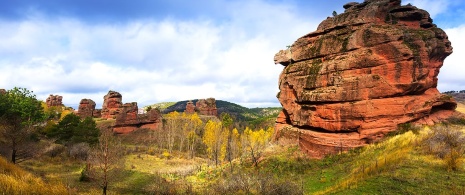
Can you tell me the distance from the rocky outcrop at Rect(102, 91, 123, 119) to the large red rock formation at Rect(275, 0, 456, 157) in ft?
295

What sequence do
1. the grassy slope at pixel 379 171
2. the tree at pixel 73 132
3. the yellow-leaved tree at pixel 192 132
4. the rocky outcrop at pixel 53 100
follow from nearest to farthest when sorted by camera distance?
1. the grassy slope at pixel 379 171
2. the tree at pixel 73 132
3. the yellow-leaved tree at pixel 192 132
4. the rocky outcrop at pixel 53 100

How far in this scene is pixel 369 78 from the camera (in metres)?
24.4

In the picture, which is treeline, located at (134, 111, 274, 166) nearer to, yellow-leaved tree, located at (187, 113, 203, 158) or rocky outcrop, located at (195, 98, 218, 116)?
yellow-leaved tree, located at (187, 113, 203, 158)

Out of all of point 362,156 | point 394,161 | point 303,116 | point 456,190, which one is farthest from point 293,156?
point 456,190

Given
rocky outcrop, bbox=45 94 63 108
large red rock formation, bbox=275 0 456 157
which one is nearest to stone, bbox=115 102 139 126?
rocky outcrop, bbox=45 94 63 108

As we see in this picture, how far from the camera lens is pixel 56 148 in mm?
42969

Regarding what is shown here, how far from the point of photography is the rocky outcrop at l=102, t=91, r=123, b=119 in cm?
10381

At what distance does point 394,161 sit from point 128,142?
252 ft

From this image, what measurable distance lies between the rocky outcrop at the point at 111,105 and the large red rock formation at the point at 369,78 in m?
89.9

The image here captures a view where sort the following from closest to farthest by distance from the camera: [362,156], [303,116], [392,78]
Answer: [362,156] → [392,78] → [303,116]

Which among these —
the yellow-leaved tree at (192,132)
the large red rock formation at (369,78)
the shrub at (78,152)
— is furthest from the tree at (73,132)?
the large red rock formation at (369,78)

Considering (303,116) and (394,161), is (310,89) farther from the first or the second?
(394,161)

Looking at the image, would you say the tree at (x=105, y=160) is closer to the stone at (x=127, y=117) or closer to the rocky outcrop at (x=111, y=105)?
the stone at (x=127, y=117)

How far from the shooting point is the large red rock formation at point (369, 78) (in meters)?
24.0
